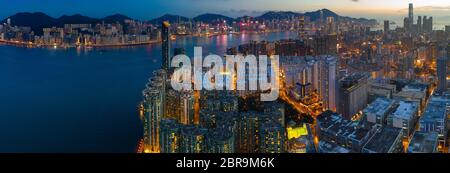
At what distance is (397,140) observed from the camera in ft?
11.2

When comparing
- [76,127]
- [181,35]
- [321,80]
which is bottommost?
[76,127]

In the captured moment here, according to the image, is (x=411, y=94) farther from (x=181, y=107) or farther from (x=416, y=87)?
(x=181, y=107)

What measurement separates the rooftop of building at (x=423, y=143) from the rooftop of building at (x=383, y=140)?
14 centimetres

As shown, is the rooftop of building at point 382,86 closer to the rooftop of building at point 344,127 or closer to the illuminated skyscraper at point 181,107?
the rooftop of building at point 344,127

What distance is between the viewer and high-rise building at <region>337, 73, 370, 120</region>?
16.1 feet

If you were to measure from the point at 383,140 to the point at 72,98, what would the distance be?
14.6ft

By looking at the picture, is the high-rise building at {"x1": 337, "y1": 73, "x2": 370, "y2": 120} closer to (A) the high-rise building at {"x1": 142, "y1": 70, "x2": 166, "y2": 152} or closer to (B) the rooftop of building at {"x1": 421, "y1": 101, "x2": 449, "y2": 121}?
(B) the rooftop of building at {"x1": 421, "y1": 101, "x2": 449, "y2": 121}

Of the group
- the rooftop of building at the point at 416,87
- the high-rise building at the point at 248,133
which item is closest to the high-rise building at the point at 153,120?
the high-rise building at the point at 248,133

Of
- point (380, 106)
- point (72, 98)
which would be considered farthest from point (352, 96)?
point (72, 98)

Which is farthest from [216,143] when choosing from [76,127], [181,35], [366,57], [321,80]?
[181,35]

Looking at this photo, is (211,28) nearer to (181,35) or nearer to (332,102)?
(181,35)

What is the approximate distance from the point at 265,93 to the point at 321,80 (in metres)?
0.84
